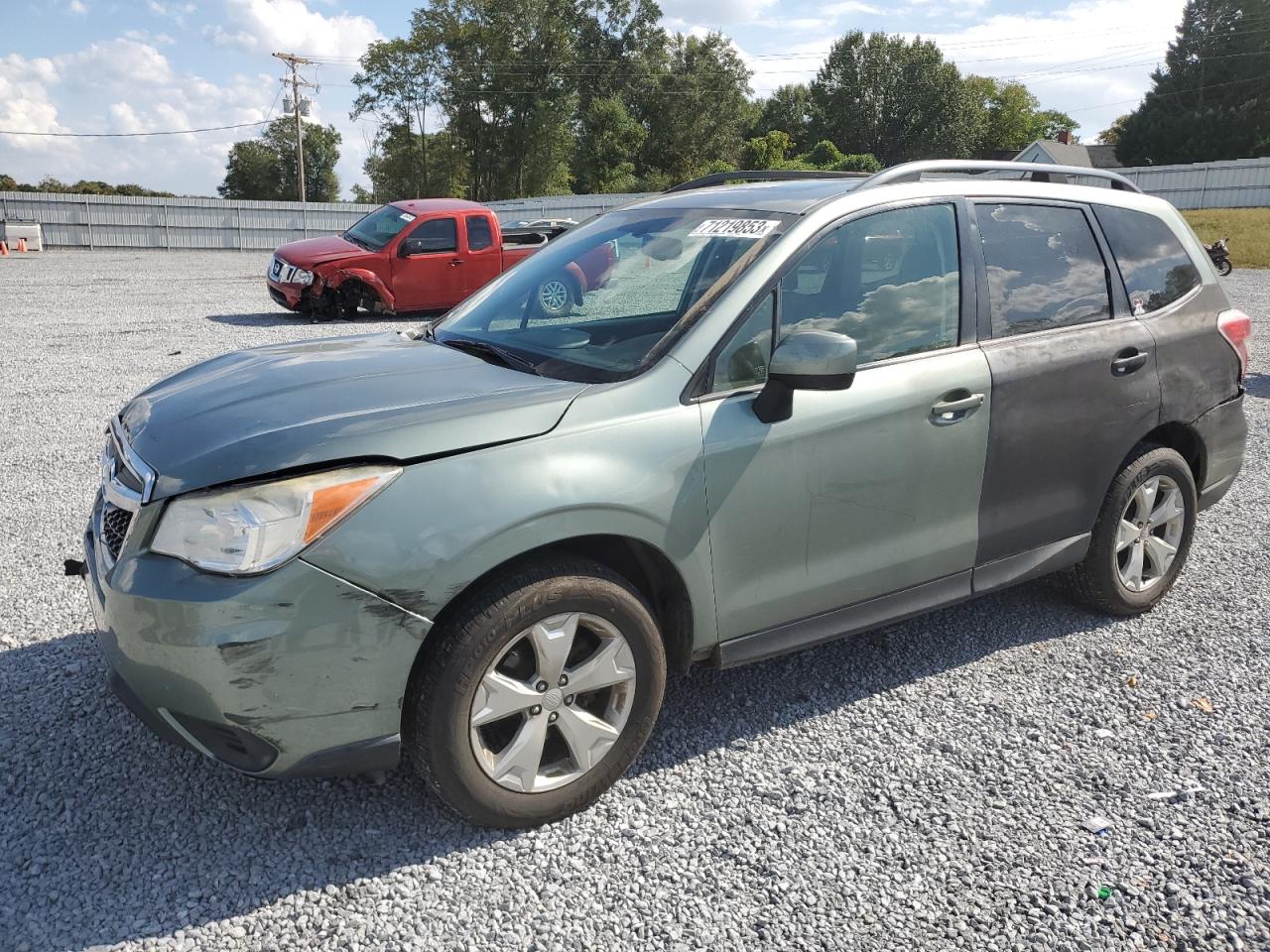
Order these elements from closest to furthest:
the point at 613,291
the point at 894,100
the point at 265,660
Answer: the point at 265,660, the point at 613,291, the point at 894,100

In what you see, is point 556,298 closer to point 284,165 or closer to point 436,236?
point 436,236

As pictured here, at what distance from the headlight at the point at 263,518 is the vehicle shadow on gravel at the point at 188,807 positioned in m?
0.84

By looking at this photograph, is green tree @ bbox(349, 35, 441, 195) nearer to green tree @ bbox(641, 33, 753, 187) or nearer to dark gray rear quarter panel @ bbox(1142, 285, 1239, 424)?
green tree @ bbox(641, 33, 753, 187)

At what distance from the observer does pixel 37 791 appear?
2.98 meters

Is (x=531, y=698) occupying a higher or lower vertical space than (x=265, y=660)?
lower

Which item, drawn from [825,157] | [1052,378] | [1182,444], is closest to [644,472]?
[1052,378]

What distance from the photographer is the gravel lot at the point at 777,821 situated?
8.27 feet

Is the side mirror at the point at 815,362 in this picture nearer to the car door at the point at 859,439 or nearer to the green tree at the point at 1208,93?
the car door at the point at 859,439

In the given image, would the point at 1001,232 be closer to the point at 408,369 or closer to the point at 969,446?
the point at 969,446

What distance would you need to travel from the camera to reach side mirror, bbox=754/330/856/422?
9.46ft

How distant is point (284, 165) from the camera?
81.1 m

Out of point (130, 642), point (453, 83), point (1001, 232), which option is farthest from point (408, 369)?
point (453, 83)

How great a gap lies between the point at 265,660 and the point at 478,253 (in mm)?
13669

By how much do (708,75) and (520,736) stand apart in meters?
73.1
